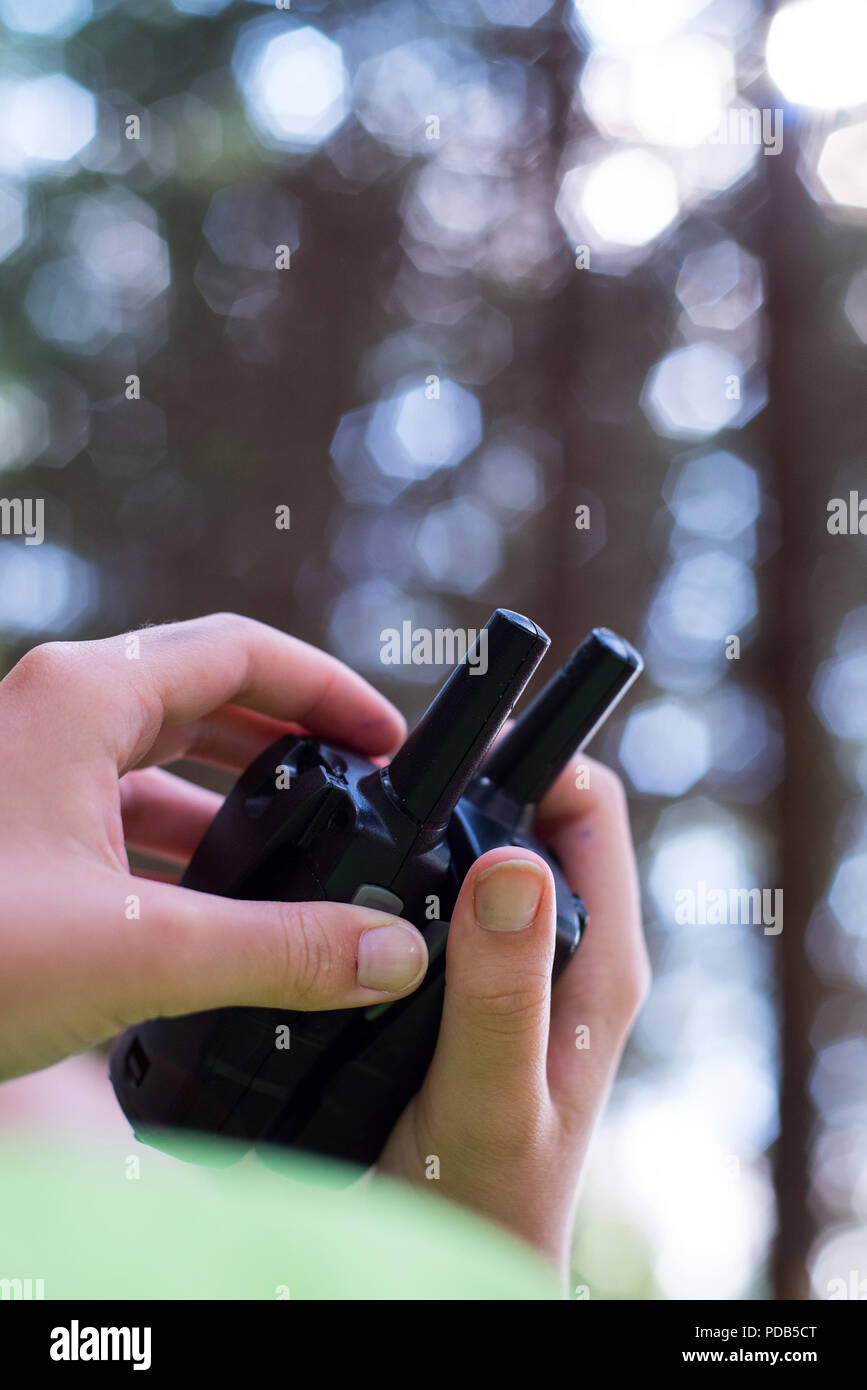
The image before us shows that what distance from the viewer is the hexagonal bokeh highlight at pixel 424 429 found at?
32.3 inches

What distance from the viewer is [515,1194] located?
0.44m

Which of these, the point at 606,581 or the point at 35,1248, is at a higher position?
the point at 606,581

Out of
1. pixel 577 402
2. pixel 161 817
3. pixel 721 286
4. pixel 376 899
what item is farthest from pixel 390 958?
pixel 721 286

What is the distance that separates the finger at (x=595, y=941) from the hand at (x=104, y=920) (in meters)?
0.16

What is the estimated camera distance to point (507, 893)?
355 millimetres

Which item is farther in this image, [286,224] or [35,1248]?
[286,224]

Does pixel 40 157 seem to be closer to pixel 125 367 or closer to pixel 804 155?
pixel 125 367

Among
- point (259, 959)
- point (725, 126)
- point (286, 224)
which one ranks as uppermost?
point (725, 126)

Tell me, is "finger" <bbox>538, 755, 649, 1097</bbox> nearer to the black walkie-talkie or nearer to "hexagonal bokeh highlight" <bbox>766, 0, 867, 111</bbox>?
the black walkie-talkie

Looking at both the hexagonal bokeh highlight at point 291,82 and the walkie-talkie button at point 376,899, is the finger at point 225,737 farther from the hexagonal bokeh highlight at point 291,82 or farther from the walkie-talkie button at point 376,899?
the hexagonal bokeh highlight at point 291,82
